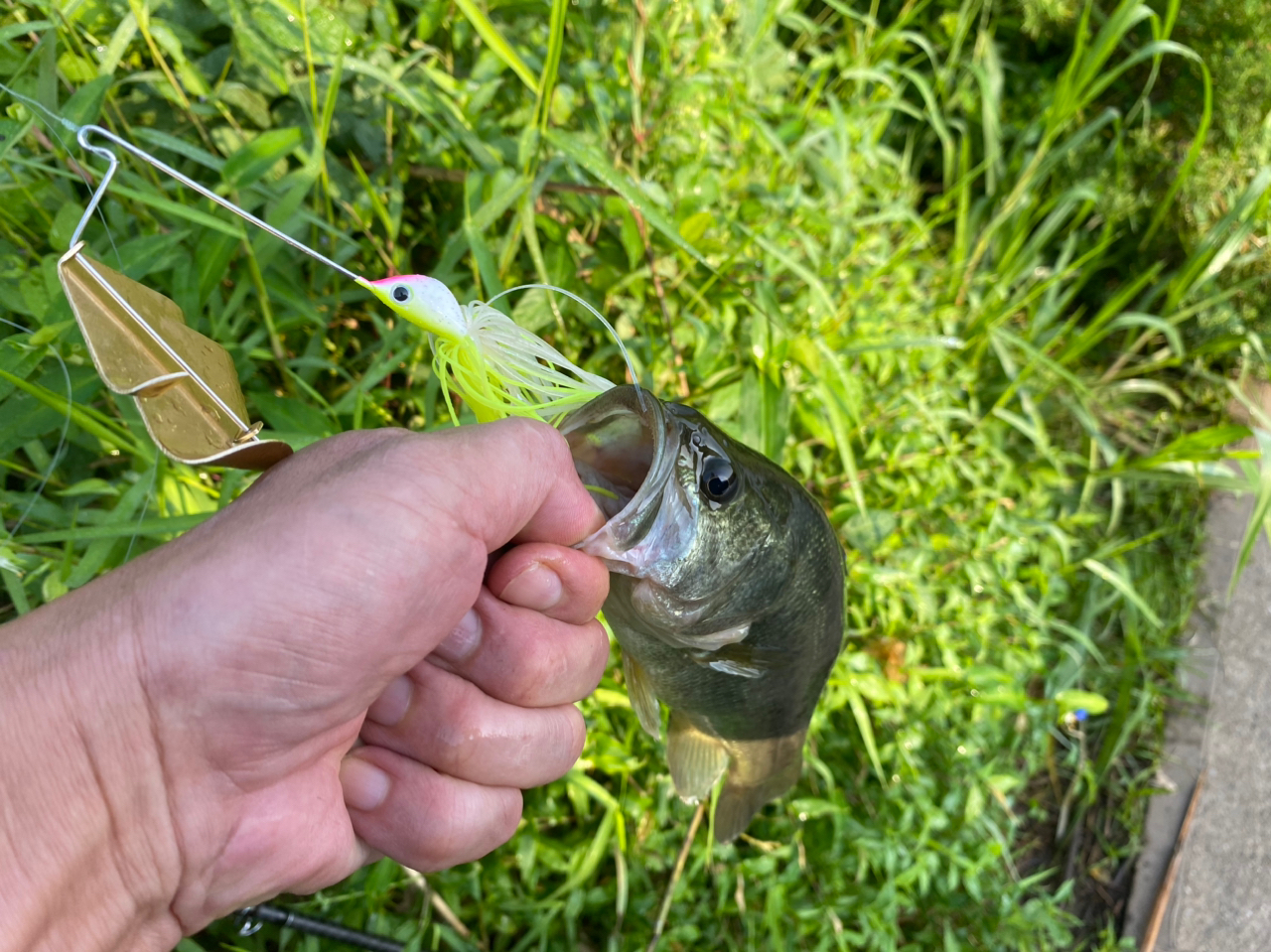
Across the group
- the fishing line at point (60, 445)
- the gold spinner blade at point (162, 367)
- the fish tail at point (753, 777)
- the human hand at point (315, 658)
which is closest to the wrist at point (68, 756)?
the human hand at point (315, 658)

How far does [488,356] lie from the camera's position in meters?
1.36

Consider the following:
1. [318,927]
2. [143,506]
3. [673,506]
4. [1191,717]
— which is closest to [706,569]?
[673,506]

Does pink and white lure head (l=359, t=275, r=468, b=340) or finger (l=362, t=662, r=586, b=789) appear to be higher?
pink and white lure head (l=359, t=275, r=468, b=340)

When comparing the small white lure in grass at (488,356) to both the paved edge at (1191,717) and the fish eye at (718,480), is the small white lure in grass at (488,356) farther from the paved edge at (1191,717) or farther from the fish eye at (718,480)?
the paved edge at (1191,717)

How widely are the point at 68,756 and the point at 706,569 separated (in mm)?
980

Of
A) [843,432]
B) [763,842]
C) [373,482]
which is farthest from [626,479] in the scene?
[763,842]

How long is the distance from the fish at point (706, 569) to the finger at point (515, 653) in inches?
5.6

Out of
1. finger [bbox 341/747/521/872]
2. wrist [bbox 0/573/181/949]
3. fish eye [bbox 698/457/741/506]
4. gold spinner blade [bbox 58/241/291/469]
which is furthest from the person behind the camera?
finger [bbox 341/747/521/872]

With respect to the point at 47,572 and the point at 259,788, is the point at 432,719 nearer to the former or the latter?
the point at 259,788

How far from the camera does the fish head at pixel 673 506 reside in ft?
4.13

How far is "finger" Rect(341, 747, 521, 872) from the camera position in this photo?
1.44 meters

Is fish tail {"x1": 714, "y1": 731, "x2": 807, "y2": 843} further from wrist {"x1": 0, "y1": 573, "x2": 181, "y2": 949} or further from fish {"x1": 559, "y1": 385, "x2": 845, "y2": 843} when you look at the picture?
wrist {"x1": 0, "y1": 573, "x2": 181, "y2": 949}

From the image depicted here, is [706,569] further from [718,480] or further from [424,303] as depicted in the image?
[424,303]

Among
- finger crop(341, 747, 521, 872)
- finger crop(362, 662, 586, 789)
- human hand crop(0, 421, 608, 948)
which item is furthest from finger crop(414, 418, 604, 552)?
finger crop(341, 747, 521, 872)
